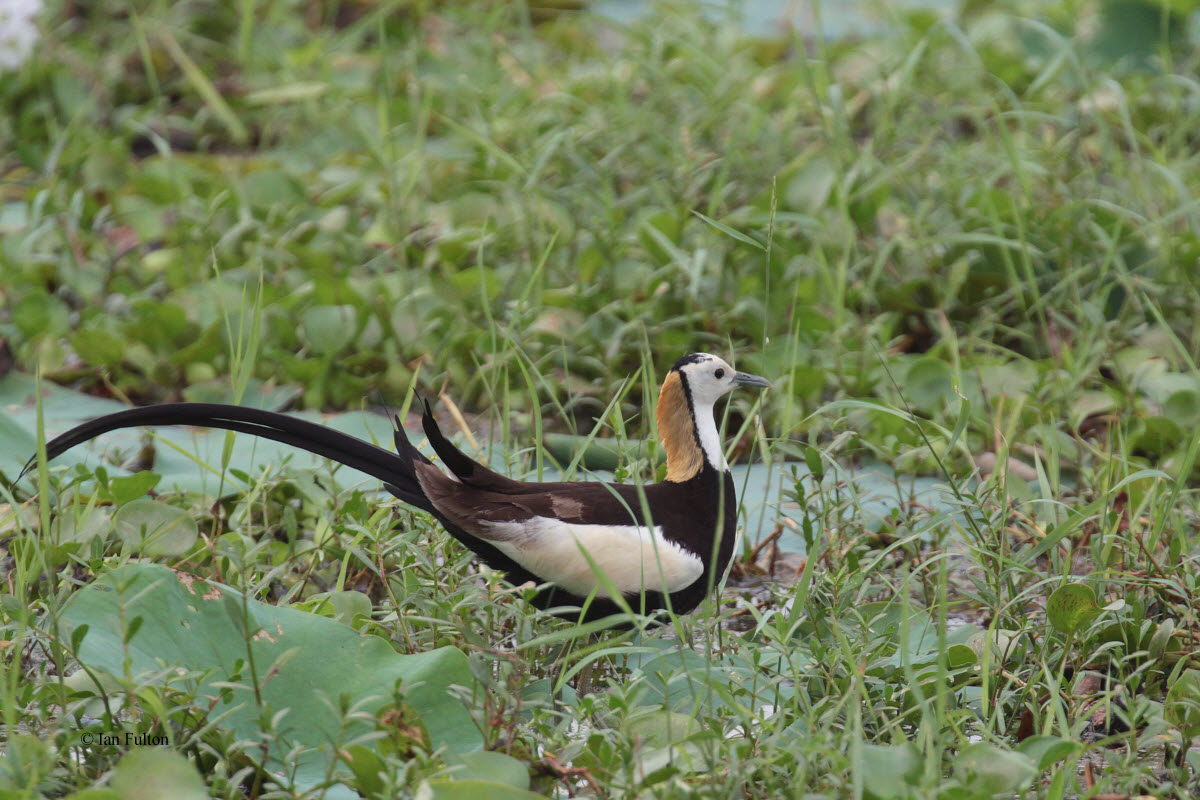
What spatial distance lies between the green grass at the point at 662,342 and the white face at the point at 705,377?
0.53ft

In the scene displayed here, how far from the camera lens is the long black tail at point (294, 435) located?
2.11 m

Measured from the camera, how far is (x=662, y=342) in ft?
→ 10.4

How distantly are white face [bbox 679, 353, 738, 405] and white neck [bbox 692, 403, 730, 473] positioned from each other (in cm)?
2

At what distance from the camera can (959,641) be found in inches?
83.8

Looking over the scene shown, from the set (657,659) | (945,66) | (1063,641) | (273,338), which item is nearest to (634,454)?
(657,659)

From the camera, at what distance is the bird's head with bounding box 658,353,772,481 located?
2.16 meters

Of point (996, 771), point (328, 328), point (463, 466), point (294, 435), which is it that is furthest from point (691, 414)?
point (328, 328)

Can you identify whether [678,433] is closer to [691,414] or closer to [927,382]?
[691,414]

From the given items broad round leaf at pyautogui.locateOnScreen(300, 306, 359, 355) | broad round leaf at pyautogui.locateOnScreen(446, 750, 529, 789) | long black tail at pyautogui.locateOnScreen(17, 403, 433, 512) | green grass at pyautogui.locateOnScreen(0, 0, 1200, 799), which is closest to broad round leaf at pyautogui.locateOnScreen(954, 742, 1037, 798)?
green grass at pyautogui.locateOnScreen(0, 0, 1200, 799)

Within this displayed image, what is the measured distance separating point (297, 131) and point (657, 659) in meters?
3.04

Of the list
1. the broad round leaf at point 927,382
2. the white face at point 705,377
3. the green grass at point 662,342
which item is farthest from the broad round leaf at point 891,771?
the broad round leaf at point 927,382

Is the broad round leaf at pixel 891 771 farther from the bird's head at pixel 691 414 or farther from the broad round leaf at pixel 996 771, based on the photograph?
the bird's head at pixel 691 414

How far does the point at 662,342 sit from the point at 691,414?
40.3 inches

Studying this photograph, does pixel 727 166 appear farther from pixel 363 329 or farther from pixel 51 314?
pixel 51 314
